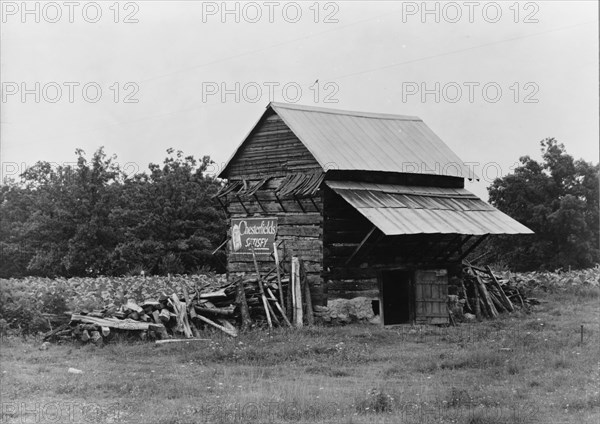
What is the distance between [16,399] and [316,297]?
10.9 meters

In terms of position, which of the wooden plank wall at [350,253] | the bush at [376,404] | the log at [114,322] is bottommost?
the bush at [376,404]

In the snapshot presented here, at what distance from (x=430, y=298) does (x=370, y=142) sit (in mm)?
5341

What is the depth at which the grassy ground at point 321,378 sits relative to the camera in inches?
419

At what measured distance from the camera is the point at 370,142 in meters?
24.5

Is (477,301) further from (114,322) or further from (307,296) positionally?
(114,322)

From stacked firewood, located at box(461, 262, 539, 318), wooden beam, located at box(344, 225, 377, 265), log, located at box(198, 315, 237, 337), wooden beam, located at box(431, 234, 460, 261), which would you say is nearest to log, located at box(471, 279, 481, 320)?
stacked firewood, located at box(461, 262, 539, 318)

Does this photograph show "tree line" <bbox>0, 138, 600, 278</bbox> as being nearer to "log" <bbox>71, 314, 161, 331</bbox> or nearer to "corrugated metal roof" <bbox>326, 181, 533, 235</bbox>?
"corrugated metal roof" <bbox>326, 181, 533, 235</bbox>

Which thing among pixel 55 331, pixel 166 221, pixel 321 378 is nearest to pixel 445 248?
pixel 321 378

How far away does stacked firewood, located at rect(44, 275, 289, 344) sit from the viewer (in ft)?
58.1

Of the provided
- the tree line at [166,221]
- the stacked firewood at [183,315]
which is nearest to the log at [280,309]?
the stacked firewood at [183,315]

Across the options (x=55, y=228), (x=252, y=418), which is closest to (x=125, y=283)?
(x=55, y=228)

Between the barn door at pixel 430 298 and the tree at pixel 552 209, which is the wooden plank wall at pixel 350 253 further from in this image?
the tree at pixel 552 209

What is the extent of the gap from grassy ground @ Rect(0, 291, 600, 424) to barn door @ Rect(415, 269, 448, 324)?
6.60 feet

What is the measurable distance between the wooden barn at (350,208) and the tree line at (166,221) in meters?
16.5
